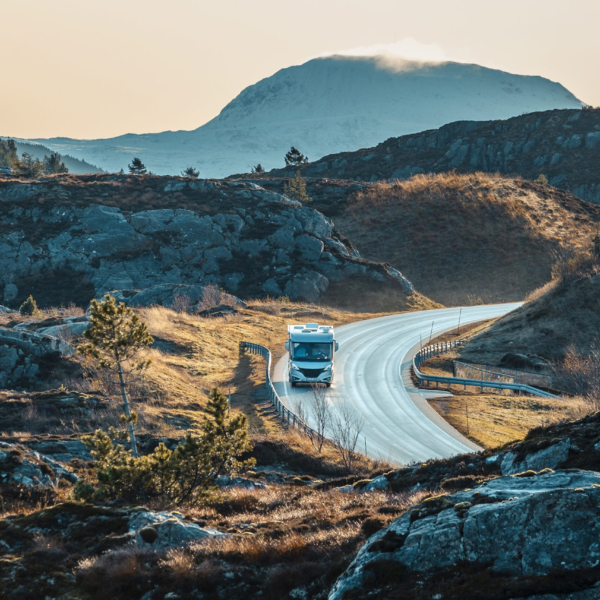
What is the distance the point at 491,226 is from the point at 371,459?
6834 cm

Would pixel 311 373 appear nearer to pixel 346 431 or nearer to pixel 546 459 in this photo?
pixel 346 431


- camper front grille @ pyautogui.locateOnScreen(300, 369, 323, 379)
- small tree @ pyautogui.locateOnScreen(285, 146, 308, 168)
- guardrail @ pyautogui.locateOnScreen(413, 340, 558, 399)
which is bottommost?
guardrail @ pyautogui.locateOnScreen(413, 340, 558, 399)

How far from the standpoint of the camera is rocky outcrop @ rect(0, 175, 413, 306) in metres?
57.0

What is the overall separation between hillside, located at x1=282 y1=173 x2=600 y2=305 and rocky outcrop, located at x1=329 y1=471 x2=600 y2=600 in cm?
6336

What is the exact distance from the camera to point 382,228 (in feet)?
270

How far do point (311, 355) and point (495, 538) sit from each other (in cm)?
2361

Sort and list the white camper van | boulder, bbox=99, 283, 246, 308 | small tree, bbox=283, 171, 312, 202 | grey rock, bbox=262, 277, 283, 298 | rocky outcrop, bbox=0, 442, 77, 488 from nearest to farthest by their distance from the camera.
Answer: rocky outcrop, bbox=0, 442, 77, 488, the white camper van, boulder, bbox=99, 283, 246, 308, grey rock, bbox=262, 277, 283, 298, small tree, bbox=283, 171, 312, 202

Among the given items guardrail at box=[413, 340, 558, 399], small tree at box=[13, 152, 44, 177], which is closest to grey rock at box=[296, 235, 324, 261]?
guardrail at box=[413, 340, 558, 399]

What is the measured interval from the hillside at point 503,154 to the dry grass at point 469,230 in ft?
48.6

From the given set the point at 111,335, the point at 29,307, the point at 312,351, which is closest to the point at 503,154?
the point at 312,351

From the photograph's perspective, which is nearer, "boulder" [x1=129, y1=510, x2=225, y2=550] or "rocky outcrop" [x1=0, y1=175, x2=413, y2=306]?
"boulder" [x1=129, y1=510, x2=225, y2=550]

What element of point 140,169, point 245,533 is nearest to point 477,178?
point 140,169

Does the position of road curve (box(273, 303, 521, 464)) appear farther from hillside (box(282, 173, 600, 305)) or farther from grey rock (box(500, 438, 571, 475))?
hillside (box(282, 173, 600, 305))

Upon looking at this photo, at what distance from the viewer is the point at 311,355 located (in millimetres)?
29250
